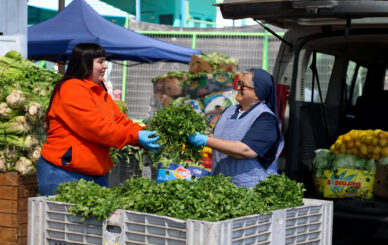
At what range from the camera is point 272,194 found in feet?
12.9

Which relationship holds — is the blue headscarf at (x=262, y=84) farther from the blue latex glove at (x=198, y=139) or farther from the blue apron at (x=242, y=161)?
the blue latex glove at (x=198, y=139)

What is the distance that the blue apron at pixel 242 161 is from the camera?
4555 mm

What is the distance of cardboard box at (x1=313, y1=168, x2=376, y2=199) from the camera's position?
677 cm

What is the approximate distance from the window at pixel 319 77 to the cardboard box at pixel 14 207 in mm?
3355

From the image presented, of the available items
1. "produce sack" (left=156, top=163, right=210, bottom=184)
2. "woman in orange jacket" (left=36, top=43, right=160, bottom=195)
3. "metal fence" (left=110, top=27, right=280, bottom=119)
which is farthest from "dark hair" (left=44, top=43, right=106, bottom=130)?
"metal fence" (left=110, top=27, right=280, bottom=119)

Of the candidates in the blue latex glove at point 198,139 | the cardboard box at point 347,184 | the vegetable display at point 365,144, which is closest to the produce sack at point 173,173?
the blue latex glove at point 198,139

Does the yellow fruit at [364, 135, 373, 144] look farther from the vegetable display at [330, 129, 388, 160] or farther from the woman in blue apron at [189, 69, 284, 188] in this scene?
the woman in blue apron at [189, 69, 284, 188]

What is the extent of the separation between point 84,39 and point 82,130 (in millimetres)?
7556

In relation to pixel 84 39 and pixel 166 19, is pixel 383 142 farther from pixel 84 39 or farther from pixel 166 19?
pixel 166 19

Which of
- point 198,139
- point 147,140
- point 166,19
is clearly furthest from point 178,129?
point 166,19

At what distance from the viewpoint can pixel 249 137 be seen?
4500 mm

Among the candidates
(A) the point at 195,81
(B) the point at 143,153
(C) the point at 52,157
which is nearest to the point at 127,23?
(A) the point at 195,81

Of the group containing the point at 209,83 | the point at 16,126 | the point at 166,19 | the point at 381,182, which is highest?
the point at 166,19

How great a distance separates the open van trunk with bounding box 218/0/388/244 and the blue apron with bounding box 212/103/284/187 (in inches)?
58.0
